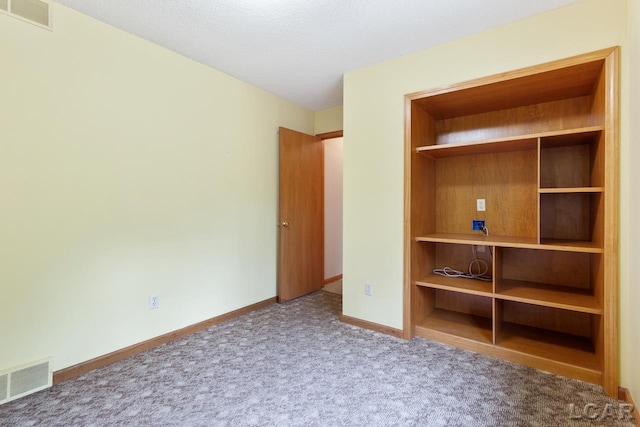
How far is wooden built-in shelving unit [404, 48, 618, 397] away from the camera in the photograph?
188 cm

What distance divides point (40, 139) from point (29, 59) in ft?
1.58

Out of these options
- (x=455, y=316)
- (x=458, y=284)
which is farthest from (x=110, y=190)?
(x=455, y=316)

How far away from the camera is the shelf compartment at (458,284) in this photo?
2.29 meters

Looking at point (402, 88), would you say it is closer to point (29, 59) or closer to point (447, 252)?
point (447, 252)

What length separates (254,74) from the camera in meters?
A: 2.96

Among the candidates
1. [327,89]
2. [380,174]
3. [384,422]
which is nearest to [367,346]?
[384,422]

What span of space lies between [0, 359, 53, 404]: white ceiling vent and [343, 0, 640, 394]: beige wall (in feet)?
7.27

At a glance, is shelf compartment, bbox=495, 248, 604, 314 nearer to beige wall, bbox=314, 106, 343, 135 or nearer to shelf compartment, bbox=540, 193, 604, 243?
shelf compartment, bbox=540, 193, 604, 243

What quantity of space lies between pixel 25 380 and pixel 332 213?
3536 millimetres

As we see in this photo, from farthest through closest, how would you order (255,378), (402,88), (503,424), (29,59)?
(402,88)
(255,378)
(29,59)
(503,424)

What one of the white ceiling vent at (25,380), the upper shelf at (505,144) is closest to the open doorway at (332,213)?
the upper shelf at (505,144)
